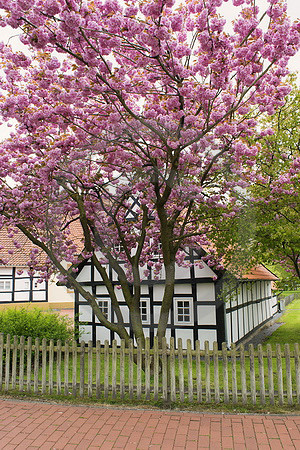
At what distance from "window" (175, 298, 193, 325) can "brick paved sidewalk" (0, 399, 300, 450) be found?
7745 mm

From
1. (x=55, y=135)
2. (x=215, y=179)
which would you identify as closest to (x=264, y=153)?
(x=215, y=179)

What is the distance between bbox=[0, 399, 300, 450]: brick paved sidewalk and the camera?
216 inches

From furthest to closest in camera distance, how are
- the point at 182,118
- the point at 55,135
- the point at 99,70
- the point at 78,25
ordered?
the point at 55,135 → the point at 182,118 → the point at 99,70 → the point at 78,25

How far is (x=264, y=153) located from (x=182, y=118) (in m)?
5.54

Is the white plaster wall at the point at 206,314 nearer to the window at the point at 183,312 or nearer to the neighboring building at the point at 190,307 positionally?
the neighboring building at the point at 190,307

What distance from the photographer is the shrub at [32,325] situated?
1103 centimetres

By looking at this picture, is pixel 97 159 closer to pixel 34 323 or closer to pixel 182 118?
pixel 182 118

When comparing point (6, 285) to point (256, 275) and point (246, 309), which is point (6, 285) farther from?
point (256, 275)

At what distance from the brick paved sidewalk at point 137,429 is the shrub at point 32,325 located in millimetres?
4077

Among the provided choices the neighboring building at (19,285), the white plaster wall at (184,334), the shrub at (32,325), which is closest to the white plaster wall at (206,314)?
the white plaster wall at (184,334)

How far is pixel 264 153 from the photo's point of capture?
40.3 feet

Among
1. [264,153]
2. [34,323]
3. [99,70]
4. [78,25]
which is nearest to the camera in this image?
[78,25]

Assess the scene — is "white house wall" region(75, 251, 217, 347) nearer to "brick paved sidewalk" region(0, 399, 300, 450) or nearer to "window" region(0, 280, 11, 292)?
"brick paved sidewalk" region(0, 399, 300, 450)

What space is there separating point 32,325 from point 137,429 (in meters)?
6.22
